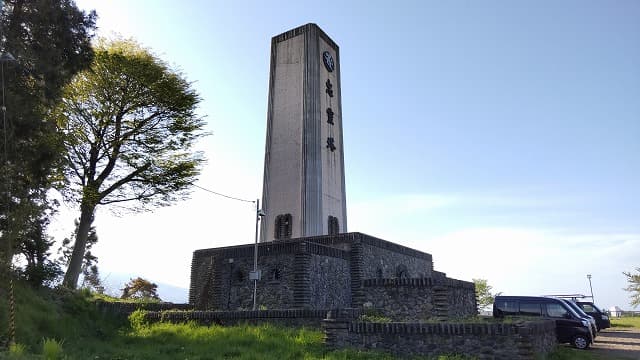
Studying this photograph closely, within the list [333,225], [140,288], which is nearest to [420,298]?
[333,225]

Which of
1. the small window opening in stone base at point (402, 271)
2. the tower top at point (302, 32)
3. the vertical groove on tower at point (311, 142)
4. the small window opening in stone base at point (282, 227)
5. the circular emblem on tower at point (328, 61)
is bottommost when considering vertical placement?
the small window opening in stone base at point (402, 271)

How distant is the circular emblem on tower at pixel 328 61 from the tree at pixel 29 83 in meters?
18.7

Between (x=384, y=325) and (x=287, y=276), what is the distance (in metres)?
8.68

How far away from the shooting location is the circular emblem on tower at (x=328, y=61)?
1311 inches

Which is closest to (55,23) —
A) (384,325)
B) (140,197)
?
(140,197)

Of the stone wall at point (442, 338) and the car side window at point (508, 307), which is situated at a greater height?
the car side window at point (508, 307)

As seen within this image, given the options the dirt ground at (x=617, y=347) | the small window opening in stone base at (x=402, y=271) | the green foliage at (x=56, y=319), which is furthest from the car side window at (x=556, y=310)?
the green foliage at (x=56, y=319)

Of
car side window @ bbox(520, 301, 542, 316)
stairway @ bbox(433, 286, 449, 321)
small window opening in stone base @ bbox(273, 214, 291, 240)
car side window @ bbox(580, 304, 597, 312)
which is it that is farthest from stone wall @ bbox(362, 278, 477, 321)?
car side window @ bbox(580, 304, 597, 312)

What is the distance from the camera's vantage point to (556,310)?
18.2m

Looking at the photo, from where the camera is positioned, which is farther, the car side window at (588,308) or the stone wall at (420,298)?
the car side window at (588,308)

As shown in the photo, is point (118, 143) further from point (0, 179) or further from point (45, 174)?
point (0, 179)

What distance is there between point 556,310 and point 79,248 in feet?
73.5

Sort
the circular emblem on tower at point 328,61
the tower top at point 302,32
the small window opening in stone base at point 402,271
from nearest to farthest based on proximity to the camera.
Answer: the small window opening in stone base at point 402,271 < the tower top at point 302,32 < the circular emblem on tower at point 328,61

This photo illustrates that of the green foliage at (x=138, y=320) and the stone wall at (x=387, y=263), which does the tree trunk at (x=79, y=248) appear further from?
the stone wall at (x=387, y=263)
